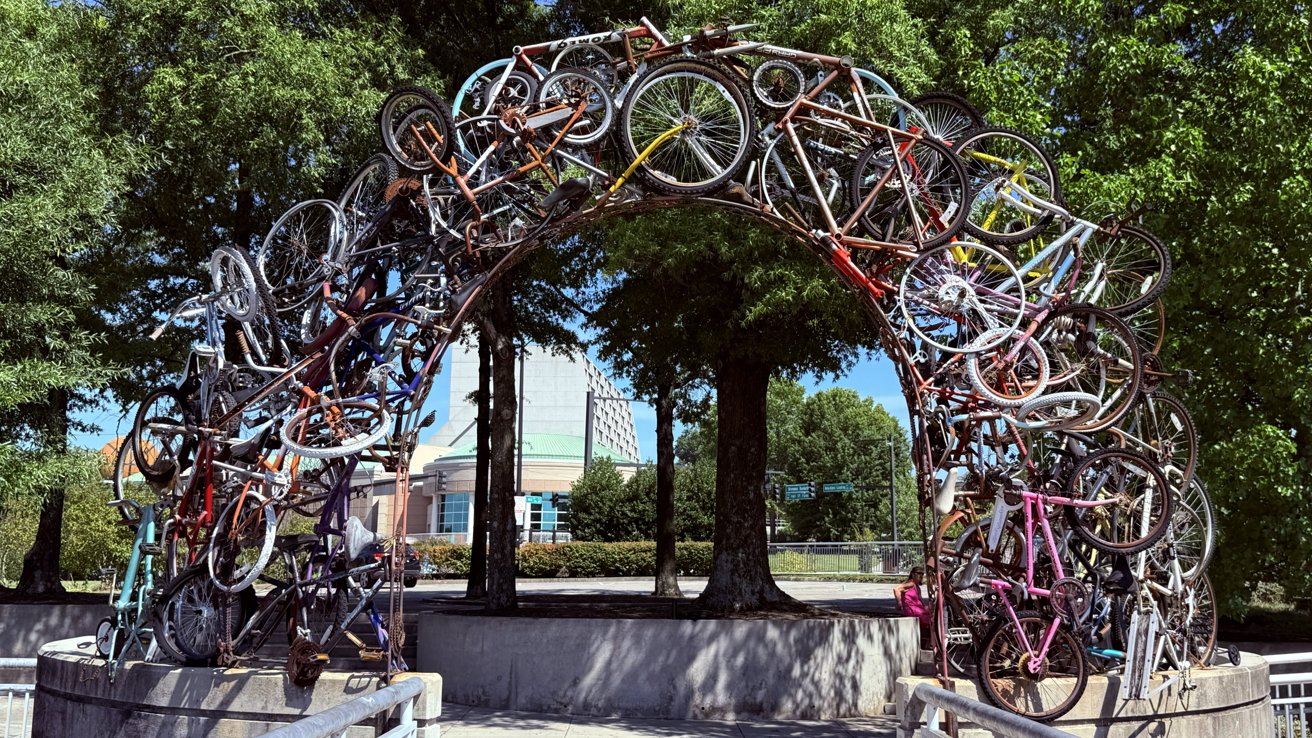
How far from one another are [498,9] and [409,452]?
12018 mm

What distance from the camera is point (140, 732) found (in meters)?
7.72

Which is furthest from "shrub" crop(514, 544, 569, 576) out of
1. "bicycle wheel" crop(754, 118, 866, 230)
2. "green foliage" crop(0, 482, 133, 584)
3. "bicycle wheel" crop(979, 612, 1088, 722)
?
"bicycle wheel" crop(979, 612, 1088, 722)

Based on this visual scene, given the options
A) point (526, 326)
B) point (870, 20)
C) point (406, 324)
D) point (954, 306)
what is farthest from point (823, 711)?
point (526, 326)

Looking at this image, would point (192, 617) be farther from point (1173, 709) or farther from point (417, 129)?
point (1173, 709)

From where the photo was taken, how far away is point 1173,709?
7.79 meters

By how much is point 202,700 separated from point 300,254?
12.6ft

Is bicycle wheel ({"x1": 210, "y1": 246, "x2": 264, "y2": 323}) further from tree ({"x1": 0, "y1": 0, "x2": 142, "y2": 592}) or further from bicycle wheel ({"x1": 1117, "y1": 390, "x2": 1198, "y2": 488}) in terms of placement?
bicycle wheel ({"x1": 1117, "y1": 390, "x2": 1198, "y2": 488})

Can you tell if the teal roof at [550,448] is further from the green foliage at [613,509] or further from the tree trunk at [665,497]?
→ the tree trunk at [665,497]

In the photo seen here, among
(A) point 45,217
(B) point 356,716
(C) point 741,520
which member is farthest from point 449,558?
(B) point 356,716

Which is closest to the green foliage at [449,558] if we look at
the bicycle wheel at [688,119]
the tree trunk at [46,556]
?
the tree trunk at [46,556]

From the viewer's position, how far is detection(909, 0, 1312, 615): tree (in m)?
11.8

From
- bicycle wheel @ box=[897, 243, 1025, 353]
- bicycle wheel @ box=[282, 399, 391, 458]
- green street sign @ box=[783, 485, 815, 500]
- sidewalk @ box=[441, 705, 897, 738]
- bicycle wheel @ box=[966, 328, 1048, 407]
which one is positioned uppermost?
green street sign @ box=[783, 485, 815, 500]

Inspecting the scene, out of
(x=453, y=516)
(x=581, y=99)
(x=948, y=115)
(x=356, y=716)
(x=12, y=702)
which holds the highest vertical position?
(x=948, y=115)

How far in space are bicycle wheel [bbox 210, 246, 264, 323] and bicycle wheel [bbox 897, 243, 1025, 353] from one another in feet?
16.6
